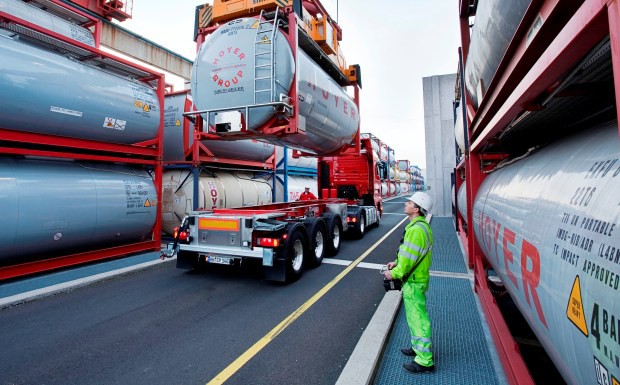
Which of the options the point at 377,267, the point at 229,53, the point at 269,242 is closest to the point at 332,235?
the point at 377,267

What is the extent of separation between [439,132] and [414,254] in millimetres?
12758

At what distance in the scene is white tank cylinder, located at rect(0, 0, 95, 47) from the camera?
22.1ft

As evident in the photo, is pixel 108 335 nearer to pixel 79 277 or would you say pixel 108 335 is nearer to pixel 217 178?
pixel 79 277

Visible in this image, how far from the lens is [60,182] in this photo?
19.0ft

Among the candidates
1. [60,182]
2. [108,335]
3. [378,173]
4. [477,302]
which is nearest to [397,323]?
[477,302]

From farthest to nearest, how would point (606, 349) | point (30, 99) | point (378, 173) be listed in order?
point (378, 173) → point (30, 99) → point (606, 349)

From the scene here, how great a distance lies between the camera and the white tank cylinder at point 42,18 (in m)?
6.73

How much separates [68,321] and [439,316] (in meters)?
4.50

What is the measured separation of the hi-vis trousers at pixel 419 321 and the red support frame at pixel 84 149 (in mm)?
6319

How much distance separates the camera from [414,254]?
8.69ft

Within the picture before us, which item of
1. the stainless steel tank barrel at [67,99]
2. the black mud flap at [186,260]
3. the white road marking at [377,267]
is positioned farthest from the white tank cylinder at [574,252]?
the stainless steel tank barrel at [67,99]

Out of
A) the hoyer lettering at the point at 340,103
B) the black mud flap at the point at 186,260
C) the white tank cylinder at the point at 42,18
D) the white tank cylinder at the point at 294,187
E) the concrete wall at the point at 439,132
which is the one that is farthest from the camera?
the white tank cylinder at the point at 294,187

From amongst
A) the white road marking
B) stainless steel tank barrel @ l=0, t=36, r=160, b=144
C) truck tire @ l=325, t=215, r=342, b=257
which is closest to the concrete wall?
truck tire @ l=325, t=215, r=342, b=257

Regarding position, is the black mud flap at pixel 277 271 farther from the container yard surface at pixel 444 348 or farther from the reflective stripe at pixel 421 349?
the reflective stripe at pixel 421 349
